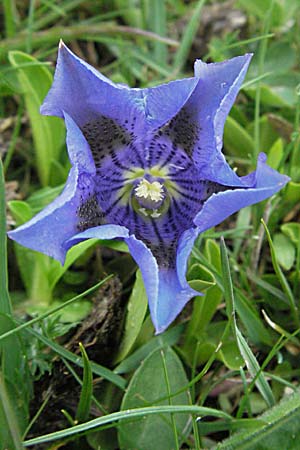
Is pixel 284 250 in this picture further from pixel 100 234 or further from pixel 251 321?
pixel 100 234

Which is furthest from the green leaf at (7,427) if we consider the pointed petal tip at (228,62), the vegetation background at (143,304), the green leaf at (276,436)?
the pointed petal tip at (228,62)

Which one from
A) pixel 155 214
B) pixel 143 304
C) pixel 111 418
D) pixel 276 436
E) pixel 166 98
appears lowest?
pixel 276 436

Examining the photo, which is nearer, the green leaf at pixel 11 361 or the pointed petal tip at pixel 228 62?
the pointed petal tip at pixel 228 62

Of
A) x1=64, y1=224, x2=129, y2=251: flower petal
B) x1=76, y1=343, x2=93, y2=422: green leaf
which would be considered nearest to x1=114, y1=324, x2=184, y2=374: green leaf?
x1=76, y1=343, x2=93, y2=422: green leaf

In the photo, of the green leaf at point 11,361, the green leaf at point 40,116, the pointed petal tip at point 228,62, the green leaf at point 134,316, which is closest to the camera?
the pointed petal tip at point 228,62

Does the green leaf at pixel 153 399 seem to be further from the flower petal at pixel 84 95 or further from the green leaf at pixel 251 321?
the flower petal at pixel 84 95

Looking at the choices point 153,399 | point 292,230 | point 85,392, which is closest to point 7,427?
point 85,392

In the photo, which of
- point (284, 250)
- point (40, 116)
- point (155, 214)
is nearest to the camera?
point (155, 214)

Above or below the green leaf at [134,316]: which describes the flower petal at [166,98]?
above

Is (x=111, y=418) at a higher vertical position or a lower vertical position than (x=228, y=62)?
lower
